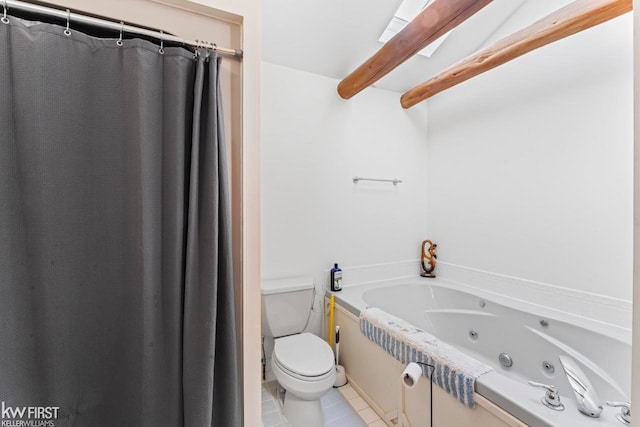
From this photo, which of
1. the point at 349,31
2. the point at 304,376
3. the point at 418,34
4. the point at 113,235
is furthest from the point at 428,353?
the point at 349,31

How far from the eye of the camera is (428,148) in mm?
2930

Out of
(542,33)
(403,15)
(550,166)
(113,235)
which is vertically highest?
(403,15)

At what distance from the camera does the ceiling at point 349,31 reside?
1949mm

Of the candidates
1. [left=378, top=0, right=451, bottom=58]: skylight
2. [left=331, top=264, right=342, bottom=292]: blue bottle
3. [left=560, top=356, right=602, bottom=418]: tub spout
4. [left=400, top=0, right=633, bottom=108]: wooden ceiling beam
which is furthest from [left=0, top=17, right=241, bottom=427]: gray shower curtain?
[left=400, top=0, right=633, bottom=108]: wooden ceiling beam

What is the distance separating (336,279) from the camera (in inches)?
94.3

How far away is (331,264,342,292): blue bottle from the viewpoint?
7.85 ft

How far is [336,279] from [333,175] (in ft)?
3.09

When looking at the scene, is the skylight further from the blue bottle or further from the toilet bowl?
the toilet bowl

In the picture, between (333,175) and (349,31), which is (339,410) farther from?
(349,31)

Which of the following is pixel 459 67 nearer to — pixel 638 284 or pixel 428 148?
pixel 428 148

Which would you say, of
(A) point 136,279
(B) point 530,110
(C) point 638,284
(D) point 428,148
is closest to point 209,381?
(A) point 136,279

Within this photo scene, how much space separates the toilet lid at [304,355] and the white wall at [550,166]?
1.62 meters

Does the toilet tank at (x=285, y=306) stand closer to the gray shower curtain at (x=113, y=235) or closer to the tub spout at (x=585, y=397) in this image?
the gray shower curtain at (x=113, y=235)

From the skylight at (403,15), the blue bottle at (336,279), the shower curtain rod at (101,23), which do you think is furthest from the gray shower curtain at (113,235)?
the skylight at (403,15)
